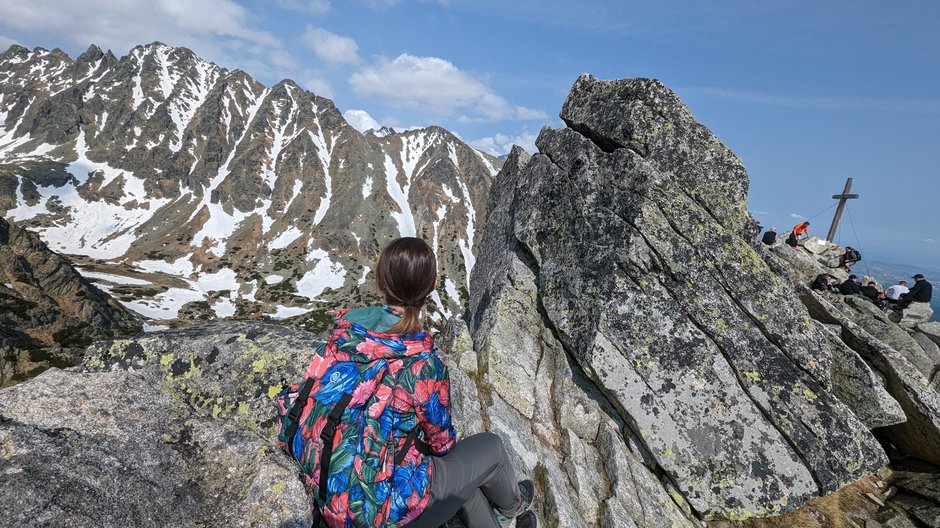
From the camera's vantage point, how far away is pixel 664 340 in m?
11.4

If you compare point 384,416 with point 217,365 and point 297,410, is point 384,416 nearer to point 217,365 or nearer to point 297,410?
point 297,410

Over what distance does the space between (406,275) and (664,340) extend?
28.7 ft

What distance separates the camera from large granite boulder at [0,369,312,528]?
4.93 metres

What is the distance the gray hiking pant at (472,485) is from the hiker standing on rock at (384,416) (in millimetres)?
22

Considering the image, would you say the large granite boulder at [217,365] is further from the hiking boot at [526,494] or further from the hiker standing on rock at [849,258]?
the hiker standing on rock at [849,258]

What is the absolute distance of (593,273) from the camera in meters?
12.6

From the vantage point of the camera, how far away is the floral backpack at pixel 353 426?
5043mm

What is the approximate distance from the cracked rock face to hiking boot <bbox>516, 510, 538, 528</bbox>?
1.76m

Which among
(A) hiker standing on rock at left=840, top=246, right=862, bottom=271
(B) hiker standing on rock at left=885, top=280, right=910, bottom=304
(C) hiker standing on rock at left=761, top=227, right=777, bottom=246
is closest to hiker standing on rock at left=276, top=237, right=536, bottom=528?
(B) hiker standing on rock at left=885, top=280, right=910, bottom=304

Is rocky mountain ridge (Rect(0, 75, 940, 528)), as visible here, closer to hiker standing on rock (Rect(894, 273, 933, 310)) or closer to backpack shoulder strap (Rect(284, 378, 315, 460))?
backpack shoulder strap (Rect(284, 378, 315, 460))

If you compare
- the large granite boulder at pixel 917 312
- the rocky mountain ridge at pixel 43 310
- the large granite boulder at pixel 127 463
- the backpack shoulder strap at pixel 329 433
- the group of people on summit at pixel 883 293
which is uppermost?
the group of people on summit at pixel 883 293

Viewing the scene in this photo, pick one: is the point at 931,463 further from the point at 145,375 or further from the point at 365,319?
the point at 145,375

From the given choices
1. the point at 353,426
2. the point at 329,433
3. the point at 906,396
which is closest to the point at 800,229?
the point at 906,396

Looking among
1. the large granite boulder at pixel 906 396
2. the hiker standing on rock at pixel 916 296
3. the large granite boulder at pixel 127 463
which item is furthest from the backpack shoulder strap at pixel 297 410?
the hiker standing on rock at pixel 916 296
